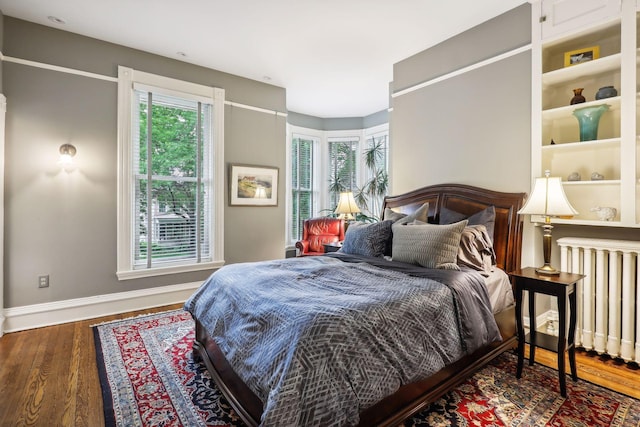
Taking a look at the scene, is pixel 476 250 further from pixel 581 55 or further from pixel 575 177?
pixel 581 55

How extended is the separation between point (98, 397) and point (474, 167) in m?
3.57

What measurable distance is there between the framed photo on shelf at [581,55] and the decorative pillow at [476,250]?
156cm

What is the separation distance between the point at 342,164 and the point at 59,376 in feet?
17.0

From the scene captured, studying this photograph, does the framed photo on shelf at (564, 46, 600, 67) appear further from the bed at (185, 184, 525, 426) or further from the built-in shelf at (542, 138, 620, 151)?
the bed at (185, 184, 525, 426)

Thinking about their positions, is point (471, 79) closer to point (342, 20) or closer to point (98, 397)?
point (342, 20)

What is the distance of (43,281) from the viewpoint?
126 inches

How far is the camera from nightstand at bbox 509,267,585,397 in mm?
2012

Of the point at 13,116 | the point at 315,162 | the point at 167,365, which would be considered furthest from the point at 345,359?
the point at 315,162

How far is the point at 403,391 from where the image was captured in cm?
166

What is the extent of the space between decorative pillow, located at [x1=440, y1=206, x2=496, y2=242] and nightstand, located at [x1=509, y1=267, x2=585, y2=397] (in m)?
0.55

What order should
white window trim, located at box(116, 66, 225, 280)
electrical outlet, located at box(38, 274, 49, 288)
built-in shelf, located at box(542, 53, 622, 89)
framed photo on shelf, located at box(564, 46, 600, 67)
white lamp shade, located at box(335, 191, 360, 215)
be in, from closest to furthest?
1. built-in shelf, located at box(542, 53, 622, 89)
2. framed photo on shelf, located at box(564, 46, 600, 67)
3. electrical outlet, located at box(38, 274, 49, 288)
4. white window trim, located at box(116, 66, 225, 280)
5. white lamp shade, located at box(335, 191, 360, 215)

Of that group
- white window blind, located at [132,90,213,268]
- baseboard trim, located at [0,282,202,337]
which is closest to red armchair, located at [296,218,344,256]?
white window blind, located at [132,90,213,268]

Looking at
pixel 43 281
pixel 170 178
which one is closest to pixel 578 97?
pixel 170 178

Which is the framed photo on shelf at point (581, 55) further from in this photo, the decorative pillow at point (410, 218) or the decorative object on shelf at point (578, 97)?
the decorative pillow at point (410, 218)
